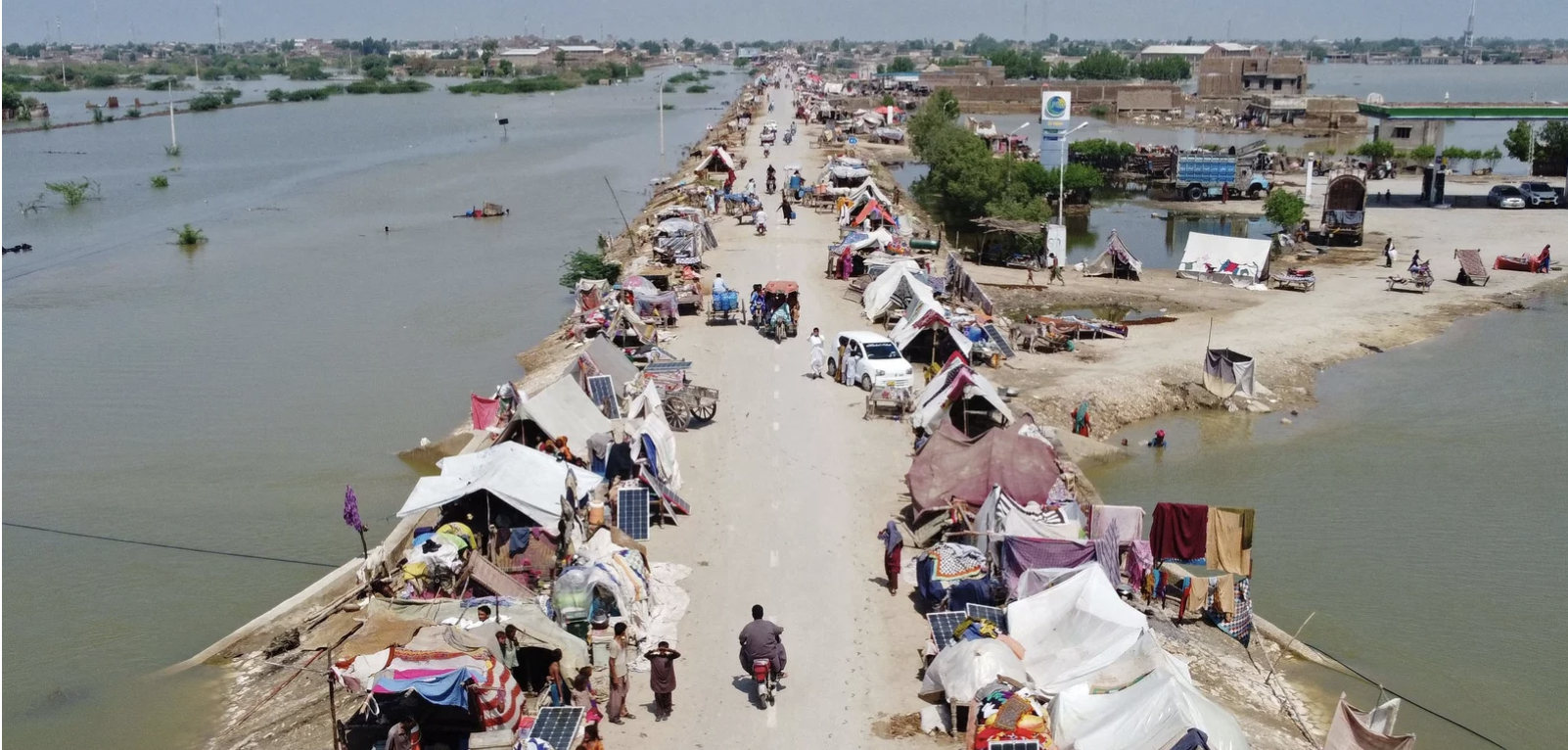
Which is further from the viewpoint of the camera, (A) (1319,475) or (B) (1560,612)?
(A) (1319,475)

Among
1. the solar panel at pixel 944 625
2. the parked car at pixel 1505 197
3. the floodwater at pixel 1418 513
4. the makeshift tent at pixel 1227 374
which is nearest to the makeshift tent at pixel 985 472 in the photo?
the solar panel at pixel 944 625

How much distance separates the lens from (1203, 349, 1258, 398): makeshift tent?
23.8 m

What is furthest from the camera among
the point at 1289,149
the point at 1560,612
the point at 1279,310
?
the point at 1289,149

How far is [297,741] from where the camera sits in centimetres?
1230

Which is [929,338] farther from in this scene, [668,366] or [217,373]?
[217,373]

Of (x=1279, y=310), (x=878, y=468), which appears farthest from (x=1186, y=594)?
(x=1279, y=310)

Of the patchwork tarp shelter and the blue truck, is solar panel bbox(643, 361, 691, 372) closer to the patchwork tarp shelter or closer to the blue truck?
the patchwork tarp shelter

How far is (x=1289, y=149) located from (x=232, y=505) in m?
68.8

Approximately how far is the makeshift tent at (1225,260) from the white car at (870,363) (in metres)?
14.4

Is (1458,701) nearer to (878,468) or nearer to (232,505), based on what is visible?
(878,468)

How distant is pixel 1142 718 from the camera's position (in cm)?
1044

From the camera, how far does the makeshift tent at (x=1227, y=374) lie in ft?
78.0

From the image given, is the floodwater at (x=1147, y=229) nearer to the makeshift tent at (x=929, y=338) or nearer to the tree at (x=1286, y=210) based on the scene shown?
the tree at (x=1286, y=210)

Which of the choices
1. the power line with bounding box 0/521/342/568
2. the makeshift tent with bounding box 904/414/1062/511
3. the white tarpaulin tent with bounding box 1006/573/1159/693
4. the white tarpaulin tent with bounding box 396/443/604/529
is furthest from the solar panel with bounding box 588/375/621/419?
the white tarpaulin tent with bounding box 1006/573/1159/693
